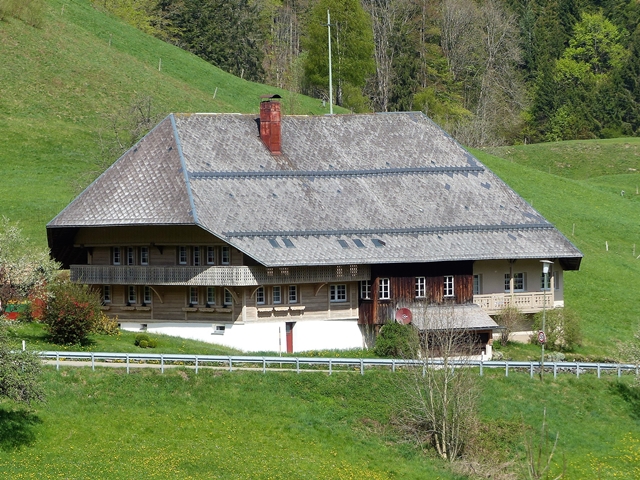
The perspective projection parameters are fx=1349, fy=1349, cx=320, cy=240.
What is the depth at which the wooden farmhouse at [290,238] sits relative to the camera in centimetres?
5981

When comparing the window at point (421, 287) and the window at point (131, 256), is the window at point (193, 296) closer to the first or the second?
the window at point (131, 256)

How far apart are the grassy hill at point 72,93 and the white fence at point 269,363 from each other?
24.4 meters

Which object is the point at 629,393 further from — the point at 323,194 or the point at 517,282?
the point at 323,194

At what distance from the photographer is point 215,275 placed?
58719mm

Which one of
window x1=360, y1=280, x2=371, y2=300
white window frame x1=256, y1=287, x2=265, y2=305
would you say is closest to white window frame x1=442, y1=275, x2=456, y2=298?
window x1=360, y1=280, x2=371, y2=300

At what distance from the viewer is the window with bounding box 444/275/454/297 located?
2469 inches

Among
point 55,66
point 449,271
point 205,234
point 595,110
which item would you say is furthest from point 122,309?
point 595,110

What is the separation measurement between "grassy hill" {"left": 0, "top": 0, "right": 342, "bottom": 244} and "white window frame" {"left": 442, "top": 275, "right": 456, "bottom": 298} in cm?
2444

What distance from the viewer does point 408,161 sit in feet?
220

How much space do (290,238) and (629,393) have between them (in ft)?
53.1

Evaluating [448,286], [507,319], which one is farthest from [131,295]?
[507,319]

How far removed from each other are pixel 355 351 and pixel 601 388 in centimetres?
1115

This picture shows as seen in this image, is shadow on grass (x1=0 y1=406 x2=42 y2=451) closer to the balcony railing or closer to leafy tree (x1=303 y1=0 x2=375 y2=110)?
the balcony railing

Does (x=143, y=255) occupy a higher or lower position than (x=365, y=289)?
higher
